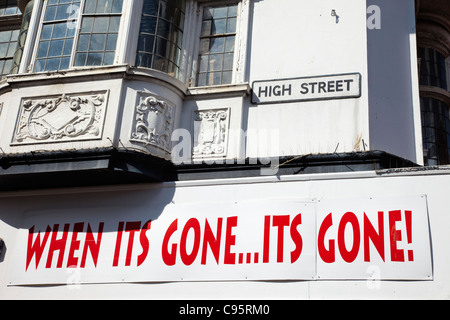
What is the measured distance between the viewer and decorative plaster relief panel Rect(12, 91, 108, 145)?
10.2 metres

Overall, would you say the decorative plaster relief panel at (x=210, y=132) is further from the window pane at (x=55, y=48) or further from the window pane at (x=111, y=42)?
the window pane at (x=55, y=48)

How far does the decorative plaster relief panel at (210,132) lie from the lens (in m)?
10.5

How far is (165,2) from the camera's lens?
448 inches

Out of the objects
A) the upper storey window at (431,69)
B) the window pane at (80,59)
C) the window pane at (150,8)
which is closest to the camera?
the window pane at (80,59)

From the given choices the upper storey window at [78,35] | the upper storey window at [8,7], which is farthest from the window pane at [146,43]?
the upper storey window at [8,7]

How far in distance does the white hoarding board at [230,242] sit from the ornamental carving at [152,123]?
109 cm

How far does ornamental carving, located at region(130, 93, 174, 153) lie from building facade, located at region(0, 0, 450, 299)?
0.02m

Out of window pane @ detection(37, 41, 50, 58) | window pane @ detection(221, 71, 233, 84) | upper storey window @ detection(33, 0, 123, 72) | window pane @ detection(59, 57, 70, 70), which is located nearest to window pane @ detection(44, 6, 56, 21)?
upper storey window @ detection(33, 0, 123, 72)

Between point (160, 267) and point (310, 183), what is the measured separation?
2601 mm

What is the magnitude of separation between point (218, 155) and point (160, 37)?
2.44 metres

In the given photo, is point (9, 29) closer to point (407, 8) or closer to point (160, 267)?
point (160, 267)

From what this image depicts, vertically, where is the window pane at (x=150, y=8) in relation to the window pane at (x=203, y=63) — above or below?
above

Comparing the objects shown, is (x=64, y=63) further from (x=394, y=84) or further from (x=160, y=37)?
(x=394, y=84)

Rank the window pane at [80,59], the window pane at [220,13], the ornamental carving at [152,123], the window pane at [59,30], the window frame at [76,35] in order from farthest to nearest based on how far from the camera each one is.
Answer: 1. the window pane at [220,13]
2. the window pane at [59,30]
3. the window pane at [80,59]
4. the window frame at [76,35]
5. the ornamental carving at [152,123]
